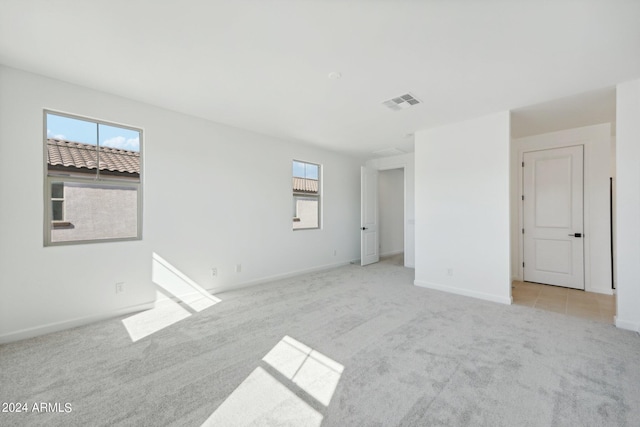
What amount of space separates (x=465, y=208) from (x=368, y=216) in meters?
2.57

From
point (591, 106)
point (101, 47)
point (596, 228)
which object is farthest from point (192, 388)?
point (596, 228)

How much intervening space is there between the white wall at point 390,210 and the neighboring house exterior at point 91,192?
5.74 metres

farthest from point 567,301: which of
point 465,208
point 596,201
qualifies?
point 465,208

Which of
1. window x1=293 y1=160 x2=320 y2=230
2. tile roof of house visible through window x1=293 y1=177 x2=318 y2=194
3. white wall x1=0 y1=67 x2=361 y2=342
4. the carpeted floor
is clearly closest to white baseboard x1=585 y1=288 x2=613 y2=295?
the carpeted floor

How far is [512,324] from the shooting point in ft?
9.64

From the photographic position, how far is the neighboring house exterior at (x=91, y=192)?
9.41 ft

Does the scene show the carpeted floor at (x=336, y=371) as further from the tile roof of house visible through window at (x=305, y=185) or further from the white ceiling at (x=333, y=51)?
the tile roof of house visible through window at (x=305, y=185)

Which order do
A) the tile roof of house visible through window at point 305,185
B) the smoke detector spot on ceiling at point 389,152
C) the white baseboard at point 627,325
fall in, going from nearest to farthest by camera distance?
1. the white baseboard at point 627,325
2. the tile roof of house visible through window at point 305,185
3. the smoke detector spot on ceiling at point 389,152

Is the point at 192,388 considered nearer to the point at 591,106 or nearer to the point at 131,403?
the point at 131,403

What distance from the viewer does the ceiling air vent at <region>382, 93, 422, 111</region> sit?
316cm

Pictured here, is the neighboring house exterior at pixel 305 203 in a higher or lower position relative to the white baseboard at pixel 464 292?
higher

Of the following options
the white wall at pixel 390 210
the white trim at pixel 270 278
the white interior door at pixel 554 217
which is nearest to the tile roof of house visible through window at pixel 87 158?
the white trim at pixel 270 278

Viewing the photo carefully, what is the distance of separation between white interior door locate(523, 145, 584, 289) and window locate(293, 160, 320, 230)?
3.94 m

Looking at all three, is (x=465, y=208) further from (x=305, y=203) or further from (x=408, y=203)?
(x=305, y=203)
